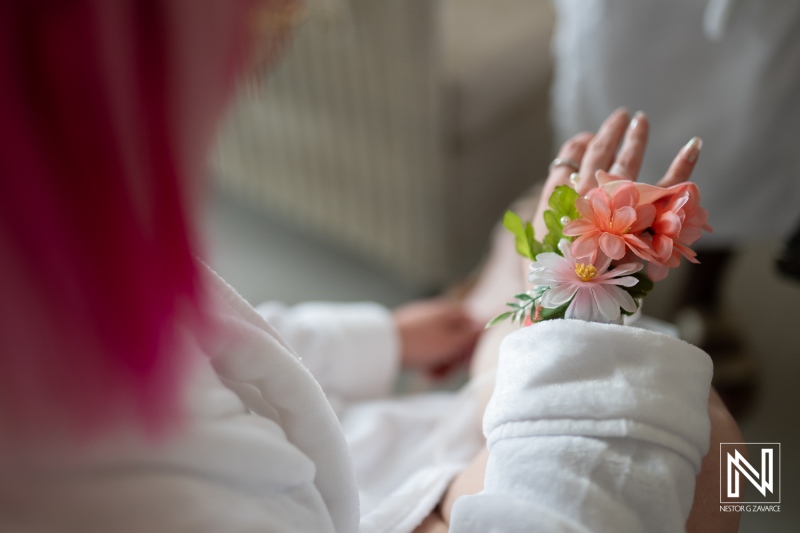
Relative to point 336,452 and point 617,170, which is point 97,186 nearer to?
point 336,452

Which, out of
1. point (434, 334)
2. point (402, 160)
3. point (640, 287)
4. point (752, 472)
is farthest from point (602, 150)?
point (402, 160)

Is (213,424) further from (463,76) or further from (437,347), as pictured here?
(463,76)

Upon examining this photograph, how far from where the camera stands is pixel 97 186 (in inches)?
10.8

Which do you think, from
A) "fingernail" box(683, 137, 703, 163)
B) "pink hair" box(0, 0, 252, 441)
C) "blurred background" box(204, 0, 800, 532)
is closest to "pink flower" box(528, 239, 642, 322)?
"fingernail" box(683, 137, 703, 163)

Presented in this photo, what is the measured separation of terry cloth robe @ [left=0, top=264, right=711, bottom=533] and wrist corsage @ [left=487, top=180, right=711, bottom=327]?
20 mm

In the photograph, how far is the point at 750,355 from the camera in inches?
34.9

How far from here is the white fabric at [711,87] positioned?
2.24 ft

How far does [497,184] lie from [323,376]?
585mm

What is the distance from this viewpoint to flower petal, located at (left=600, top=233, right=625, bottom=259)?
422mm

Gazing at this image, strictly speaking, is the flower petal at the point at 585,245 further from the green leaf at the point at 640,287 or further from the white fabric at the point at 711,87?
the white fabric at the point at 711,87

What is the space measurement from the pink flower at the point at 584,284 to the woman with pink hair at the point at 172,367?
0.05 feet

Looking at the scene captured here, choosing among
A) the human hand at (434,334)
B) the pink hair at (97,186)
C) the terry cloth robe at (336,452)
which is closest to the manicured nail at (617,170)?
the terry cloth robe at (336,452)

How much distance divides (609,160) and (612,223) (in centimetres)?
9

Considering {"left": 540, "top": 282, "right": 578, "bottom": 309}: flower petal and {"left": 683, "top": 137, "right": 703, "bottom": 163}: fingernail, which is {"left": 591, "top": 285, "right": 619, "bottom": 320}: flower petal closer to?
{"left": 540, "top": 282, "right": 578, "bottom": 309}: flower petal
